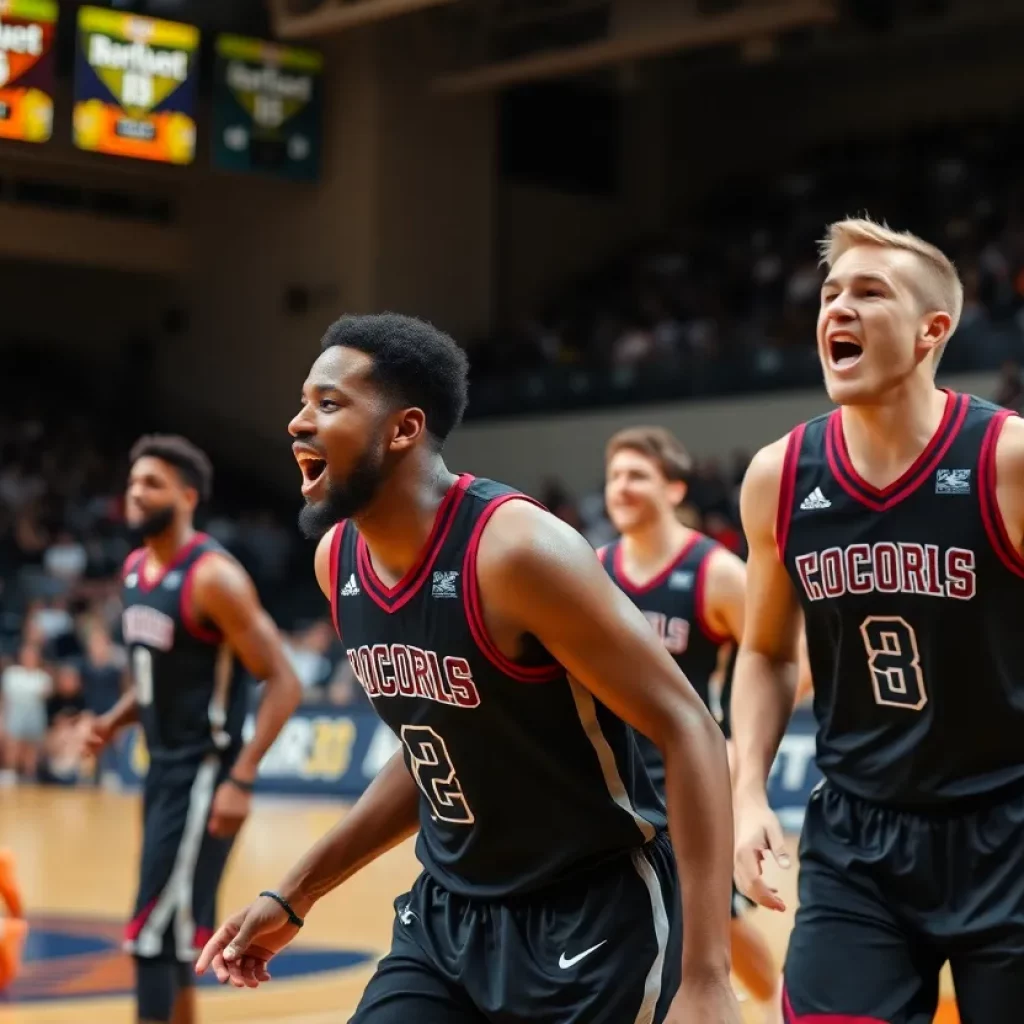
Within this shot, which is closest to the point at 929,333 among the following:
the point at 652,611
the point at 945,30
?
the point at 652,611

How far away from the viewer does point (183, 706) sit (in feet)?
21.0

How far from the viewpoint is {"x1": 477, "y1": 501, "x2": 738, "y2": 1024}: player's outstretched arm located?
9.39 feet

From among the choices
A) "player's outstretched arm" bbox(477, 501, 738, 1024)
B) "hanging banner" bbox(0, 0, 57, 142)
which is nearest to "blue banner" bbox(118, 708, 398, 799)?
"hanging banner" bbox(0, 0, 57, 142)

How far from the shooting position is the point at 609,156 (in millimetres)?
26312

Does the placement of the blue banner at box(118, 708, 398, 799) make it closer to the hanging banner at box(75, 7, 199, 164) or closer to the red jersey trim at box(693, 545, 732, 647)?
the hanging banner at box(75, 7, 199, 164)

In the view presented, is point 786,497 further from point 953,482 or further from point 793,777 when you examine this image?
point 793,777

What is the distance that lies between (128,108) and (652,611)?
11381 mm

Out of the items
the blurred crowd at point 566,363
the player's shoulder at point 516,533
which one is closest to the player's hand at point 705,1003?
the player's shoulder at point 516,533

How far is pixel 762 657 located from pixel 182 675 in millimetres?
2927

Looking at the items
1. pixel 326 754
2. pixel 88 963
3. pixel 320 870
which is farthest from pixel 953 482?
pixel 326 754

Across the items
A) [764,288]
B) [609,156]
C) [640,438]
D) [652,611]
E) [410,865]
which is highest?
[609,156]

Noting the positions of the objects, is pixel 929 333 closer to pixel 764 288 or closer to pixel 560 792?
pixel 560 792

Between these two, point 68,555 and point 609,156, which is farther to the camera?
point 609,156

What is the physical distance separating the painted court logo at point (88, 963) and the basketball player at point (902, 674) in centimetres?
455
